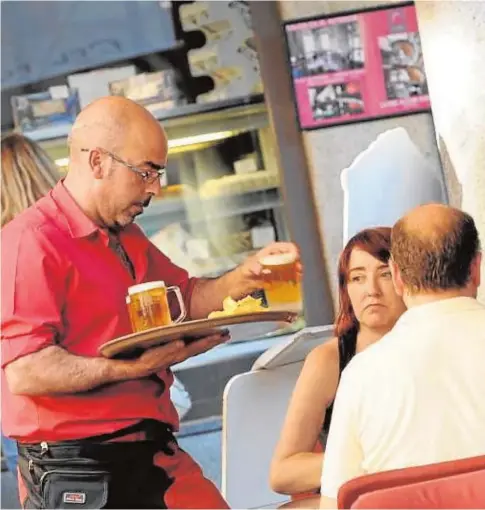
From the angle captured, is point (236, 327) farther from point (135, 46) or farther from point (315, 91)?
point (135, 46)

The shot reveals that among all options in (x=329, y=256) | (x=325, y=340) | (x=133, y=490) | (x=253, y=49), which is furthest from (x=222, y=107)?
(x=133, y=490)

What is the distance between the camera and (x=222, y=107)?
8.21 feet

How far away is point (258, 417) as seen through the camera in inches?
82.9

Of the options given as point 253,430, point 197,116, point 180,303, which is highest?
point 197,116

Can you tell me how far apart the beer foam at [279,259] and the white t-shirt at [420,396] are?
51 cm

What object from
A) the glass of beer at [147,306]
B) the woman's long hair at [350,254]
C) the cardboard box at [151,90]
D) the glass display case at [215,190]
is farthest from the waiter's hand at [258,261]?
the cardboard box at [151,90]

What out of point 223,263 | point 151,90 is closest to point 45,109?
point 151,90

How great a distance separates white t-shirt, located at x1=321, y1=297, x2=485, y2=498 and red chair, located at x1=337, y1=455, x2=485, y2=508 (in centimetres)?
5

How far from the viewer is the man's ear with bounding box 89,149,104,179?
75.4 inches

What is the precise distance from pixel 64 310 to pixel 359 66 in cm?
95

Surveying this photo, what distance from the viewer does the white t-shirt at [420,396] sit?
58.5 inches

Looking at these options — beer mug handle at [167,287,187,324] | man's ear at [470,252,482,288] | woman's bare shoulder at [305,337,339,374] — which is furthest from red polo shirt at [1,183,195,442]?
man's ear at [470,252,482,288]

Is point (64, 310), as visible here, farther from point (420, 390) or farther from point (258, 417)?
point (420, 390)

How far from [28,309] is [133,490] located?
438mm
